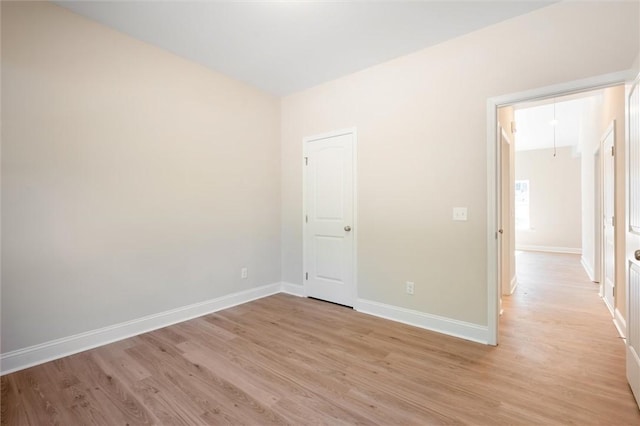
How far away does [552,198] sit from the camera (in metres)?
8.41

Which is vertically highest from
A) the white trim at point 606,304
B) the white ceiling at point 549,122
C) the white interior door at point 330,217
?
the white ceiling at point 549,122

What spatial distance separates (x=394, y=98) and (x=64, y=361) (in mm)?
3860

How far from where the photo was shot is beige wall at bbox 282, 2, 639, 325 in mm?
2227

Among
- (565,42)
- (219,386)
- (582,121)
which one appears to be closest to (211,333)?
(219,386)

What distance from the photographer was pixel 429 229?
2939mm

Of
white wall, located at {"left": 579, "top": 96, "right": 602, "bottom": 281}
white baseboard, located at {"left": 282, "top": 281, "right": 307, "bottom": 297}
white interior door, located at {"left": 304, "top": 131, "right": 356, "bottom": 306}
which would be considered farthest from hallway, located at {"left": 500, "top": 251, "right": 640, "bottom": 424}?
white baseboard, located at {"left": 282, "top": 281, "right": 307, "bottom": 297}

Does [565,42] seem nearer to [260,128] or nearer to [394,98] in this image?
[394,98]

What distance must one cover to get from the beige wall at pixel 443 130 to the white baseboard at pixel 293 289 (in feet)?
3.26

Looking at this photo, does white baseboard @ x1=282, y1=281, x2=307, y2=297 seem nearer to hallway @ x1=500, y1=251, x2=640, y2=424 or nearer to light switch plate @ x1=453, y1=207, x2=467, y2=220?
light switch plate @ x1=453, y1=207, x2=467, y2=220

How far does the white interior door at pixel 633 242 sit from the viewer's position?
1733mm

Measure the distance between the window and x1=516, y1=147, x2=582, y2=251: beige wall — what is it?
13 cm

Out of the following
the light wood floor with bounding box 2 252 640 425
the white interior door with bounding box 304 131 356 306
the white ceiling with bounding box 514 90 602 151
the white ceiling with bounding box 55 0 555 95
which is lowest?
the light wood floor with bounding box 2 252 640 425

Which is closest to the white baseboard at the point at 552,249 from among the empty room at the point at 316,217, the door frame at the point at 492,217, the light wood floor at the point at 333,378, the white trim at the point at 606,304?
the white trim at the point at 606,304

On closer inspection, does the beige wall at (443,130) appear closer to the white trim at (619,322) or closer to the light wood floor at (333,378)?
the light wood floor at (333,378)
